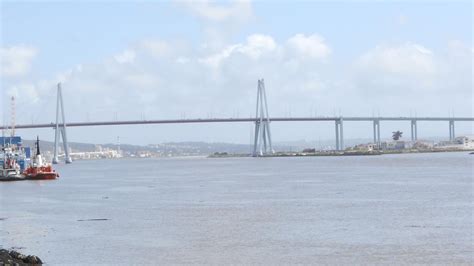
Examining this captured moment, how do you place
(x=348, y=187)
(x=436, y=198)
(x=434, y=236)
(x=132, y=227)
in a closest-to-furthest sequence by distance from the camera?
(x=434, y=236)
(x=132, y=227)
(x=436, y=198)
(x=348, y=187)

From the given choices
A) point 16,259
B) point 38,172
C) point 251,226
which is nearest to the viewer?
point 16,259

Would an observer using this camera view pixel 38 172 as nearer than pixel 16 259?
No

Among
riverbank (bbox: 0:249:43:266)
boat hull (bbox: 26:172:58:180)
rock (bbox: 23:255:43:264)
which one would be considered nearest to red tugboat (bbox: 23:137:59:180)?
boat hull (bbox: 26:172:58:180)

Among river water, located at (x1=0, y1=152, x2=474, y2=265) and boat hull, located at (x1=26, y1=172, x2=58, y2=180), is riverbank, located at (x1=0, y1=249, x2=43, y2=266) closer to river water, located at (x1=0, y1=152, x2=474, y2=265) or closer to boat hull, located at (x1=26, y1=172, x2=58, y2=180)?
river water, located at (x1=0, y1=152, x2=474, y2=265)

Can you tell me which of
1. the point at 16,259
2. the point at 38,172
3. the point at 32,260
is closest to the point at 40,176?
the point at 38,172

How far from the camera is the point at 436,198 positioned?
29.6 meters

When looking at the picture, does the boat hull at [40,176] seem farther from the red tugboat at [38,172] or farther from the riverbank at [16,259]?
the riverbank at [16,259]

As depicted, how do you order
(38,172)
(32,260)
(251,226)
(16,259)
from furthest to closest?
(38,172)
(251,226)
(32,260)
(16,259)

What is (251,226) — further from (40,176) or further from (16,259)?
(40,176)

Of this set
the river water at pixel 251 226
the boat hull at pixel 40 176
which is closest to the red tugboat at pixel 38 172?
the boat hull at pixel 40 176

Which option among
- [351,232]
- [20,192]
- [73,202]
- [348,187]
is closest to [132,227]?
[351,232]

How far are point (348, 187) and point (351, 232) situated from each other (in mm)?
18165

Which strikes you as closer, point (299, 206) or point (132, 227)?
point (132, 227)

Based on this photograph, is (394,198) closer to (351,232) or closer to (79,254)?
(351,232)
